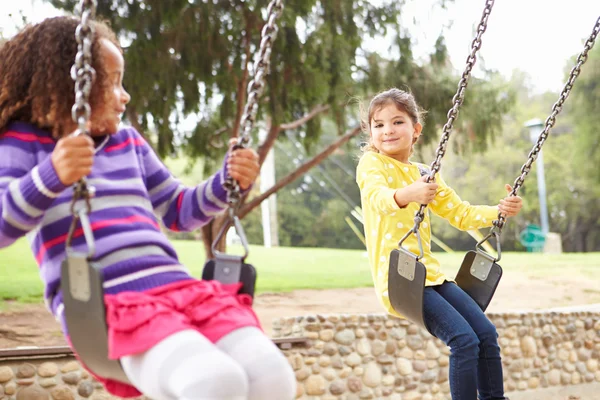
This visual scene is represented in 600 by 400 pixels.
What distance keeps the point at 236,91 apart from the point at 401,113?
17.0ft

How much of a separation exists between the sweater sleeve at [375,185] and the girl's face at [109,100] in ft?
3.61

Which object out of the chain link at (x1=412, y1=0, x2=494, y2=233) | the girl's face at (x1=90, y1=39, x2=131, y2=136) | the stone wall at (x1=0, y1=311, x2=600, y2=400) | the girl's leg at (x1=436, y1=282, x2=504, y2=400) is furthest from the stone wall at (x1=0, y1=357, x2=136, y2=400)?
the girl's face at (x1=90, y1=39, x2=131, y2=136)

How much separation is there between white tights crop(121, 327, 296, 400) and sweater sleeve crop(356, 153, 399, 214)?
1.11 meters

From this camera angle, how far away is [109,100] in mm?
1897

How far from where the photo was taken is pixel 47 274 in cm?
177

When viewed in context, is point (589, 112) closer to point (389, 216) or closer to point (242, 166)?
point (389, 216)

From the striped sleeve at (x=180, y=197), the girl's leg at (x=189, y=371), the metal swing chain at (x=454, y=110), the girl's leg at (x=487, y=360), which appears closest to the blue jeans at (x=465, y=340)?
the girl's leg at (x=487, y=360)

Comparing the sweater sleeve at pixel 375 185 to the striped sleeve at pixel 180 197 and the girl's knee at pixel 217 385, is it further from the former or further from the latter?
the girl's knee at pixel 217 385

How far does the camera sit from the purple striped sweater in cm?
167

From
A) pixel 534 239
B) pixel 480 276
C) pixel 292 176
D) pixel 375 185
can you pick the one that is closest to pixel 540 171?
pixel 534 239

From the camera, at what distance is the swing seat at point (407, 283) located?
2.58 m

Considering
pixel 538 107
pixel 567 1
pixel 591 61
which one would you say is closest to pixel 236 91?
pixel 591 61

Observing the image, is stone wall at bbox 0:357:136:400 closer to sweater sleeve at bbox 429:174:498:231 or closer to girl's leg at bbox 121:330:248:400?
sweater sleeve at bbox 429:174:498:231

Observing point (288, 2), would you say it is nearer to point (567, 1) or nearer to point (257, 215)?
point (567, 1)
